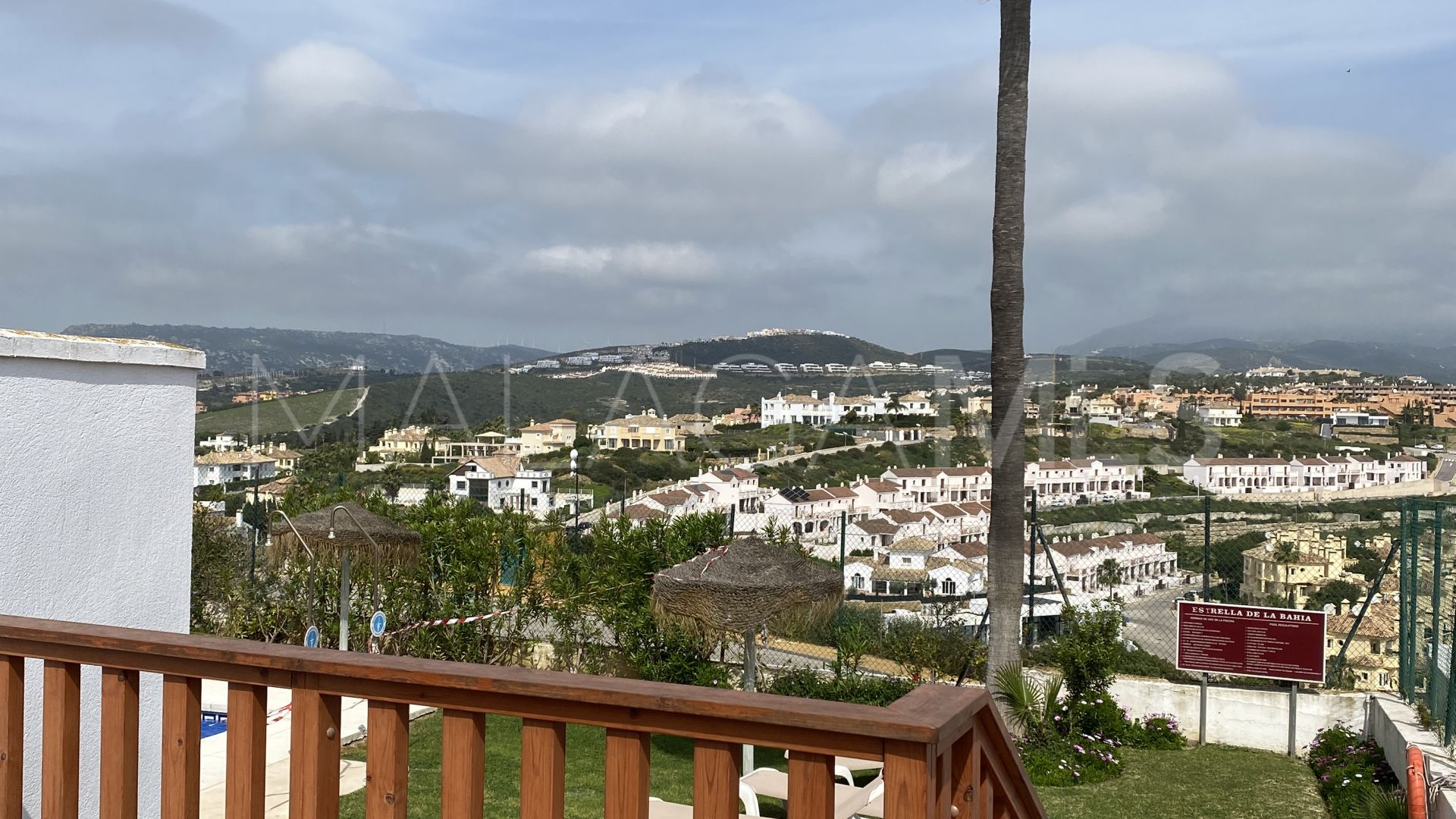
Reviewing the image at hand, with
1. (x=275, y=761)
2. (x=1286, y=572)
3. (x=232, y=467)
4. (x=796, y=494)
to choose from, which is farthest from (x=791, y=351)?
(x=275, y=761)

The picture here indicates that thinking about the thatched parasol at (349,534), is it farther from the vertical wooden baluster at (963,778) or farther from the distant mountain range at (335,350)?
the distant mountain range at (335,350)

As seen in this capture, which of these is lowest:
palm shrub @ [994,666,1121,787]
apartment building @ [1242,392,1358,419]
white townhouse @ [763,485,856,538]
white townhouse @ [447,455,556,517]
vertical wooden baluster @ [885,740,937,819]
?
palm shrub @ [994,666,1121,787]

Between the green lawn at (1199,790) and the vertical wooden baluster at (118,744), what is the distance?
20.6 ft

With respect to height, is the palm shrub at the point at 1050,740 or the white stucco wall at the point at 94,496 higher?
the white stucco wall at the point at 94,496

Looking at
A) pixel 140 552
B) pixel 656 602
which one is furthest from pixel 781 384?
pixel 140 552

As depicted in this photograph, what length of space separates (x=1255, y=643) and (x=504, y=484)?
360 inches

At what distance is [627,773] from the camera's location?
157 centimetres

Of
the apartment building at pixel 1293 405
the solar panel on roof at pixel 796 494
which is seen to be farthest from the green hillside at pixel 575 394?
the solar panel on roof at pixel 796 494

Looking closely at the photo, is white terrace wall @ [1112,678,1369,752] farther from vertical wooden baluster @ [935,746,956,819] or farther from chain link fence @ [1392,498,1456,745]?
vertical wooden baluster @ [935,746,956,819]

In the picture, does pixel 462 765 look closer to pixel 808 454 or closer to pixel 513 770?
pixel 513 770

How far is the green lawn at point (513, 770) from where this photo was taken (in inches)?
260

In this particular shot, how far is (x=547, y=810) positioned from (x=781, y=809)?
233 inches

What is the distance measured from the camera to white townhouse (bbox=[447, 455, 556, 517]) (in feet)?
37.2

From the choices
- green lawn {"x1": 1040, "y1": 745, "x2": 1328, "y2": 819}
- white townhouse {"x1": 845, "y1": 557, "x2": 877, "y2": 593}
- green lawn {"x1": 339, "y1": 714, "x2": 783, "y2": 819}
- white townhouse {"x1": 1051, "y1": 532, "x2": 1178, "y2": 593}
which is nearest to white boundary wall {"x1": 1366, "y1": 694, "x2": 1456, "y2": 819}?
green lawn {"x1": 1040, "y1": 745, "x2": 1328, "y2": 819}
